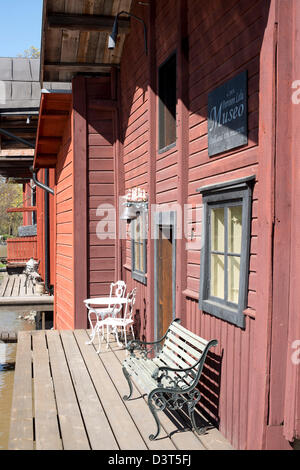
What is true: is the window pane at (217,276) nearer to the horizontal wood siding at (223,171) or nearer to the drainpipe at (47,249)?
the horizontal wood siding at (223,171)

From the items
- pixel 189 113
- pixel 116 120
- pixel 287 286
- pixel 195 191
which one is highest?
pixel 116 120

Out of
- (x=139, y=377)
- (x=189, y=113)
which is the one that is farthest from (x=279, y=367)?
(x=189, y=113)

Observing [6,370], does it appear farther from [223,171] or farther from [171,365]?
[223,171]

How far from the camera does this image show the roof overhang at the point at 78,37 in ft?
25.0

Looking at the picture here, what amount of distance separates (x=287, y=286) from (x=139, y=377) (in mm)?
1939

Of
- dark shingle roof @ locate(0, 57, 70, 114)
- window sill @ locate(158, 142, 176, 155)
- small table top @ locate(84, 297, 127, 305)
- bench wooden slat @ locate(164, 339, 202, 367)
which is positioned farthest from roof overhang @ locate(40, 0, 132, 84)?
bench wooden slat @ locate(164, 339, 202, 367)

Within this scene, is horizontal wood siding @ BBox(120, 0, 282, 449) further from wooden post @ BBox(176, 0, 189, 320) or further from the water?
the water

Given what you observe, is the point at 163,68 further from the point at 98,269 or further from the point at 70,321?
the point at 70,321

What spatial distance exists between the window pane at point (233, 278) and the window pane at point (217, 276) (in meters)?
0.21

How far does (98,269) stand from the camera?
930 centimetres

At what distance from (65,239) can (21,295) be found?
410 centimetres

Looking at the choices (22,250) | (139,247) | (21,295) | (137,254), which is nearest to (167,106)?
(139,247)

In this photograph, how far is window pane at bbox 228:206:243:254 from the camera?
4.48 metres
